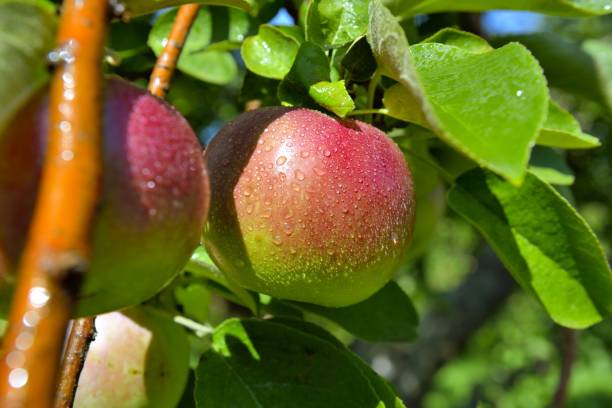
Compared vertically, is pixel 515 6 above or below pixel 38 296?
below

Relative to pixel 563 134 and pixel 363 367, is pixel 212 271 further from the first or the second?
pixel 563 134

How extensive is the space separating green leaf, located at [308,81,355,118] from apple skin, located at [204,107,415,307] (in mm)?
17

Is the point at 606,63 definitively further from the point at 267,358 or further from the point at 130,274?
the point at 130,274

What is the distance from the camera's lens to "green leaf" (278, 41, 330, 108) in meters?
0.79

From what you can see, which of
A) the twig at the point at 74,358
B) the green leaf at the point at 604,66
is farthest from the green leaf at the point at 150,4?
the green leaf at the point at 604,66

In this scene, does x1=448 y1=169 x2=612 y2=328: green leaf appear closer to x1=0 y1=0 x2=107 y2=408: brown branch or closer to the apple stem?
the apple stem

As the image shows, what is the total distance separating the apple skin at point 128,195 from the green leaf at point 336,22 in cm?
30

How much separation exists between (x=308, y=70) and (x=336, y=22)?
76 mm

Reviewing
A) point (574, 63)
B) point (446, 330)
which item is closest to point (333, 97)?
point (574, 63)

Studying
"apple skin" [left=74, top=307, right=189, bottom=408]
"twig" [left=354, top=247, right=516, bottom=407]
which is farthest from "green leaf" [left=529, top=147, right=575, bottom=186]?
"twig" [left=354, top=247, right=516, bottom=407]

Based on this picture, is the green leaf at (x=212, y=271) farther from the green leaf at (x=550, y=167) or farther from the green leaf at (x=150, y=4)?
the green leaf at (x=550, y=167)

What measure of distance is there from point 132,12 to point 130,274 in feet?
→ 0.67

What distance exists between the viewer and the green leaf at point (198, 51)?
1.11 metres

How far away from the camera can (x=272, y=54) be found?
875mm
